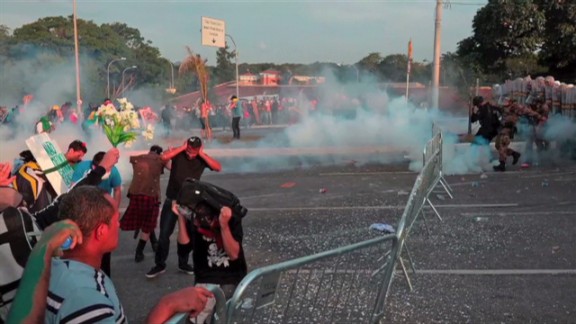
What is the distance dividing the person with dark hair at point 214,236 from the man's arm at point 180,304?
128 centimetres

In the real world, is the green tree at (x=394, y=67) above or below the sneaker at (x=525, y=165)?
above

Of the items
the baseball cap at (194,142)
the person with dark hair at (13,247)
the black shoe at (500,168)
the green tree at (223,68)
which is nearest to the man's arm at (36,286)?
the person with dark hair at (13,247)

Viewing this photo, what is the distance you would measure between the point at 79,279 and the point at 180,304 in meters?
0.38

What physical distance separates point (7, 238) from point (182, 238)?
166cm

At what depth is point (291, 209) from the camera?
940 cm

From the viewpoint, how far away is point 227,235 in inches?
137

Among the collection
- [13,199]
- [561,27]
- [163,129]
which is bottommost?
[163,129]

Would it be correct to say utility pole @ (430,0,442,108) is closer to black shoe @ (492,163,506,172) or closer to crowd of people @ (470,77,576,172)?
crowd of people @ (470,77,576,172)

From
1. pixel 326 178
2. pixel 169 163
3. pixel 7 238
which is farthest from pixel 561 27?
pixel 7 238

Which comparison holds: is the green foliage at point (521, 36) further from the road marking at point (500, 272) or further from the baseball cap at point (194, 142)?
the baseball cap at point (194, 142)

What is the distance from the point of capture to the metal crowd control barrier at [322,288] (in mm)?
2602

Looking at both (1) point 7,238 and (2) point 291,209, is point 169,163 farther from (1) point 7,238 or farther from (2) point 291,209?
(1) point 7,238

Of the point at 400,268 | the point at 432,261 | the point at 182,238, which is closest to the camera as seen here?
the point at 182,238

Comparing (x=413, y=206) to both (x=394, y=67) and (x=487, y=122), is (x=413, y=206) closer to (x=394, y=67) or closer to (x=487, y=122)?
(x=487, y=122)
